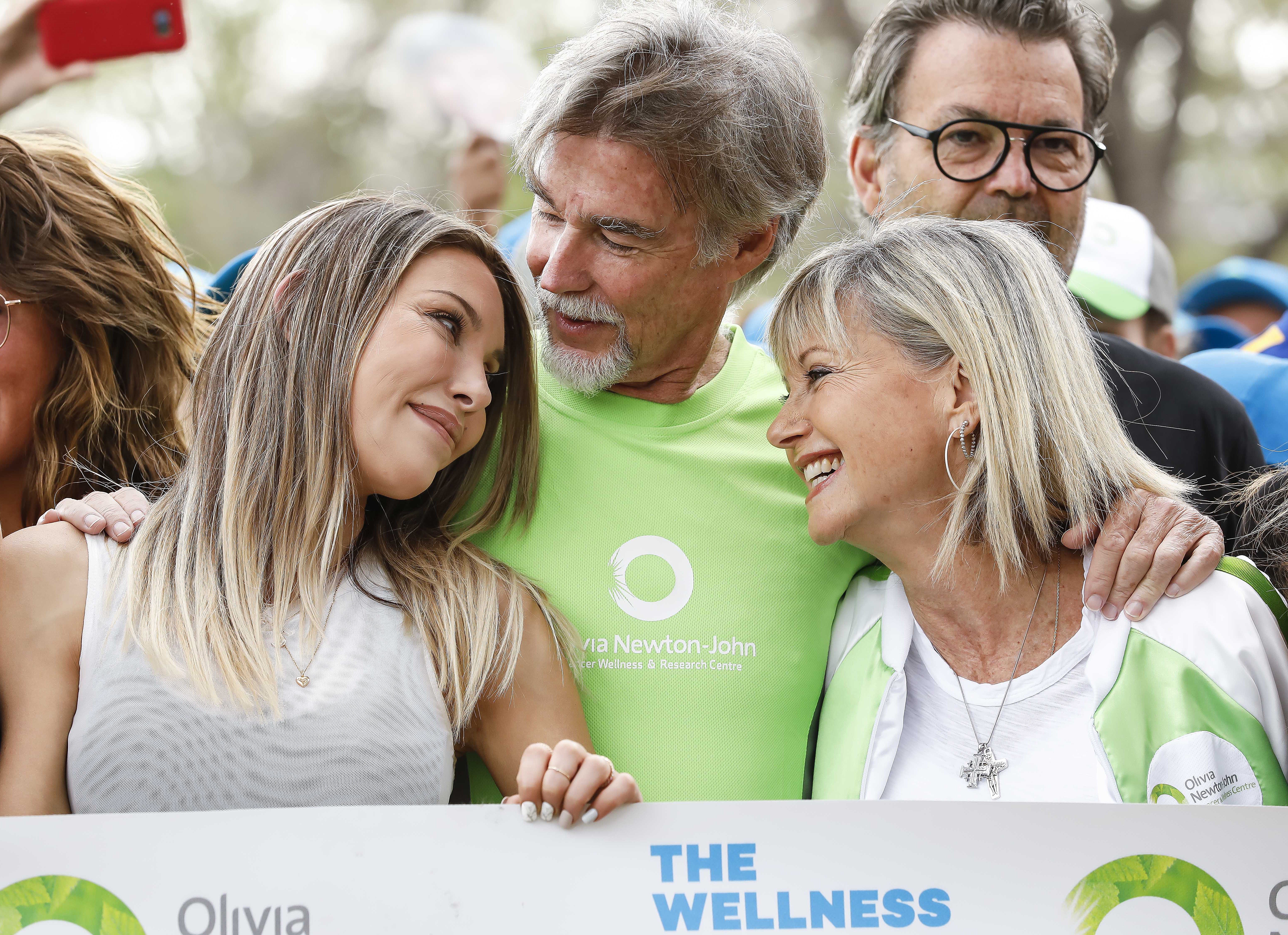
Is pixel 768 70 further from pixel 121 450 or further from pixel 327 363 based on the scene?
pixel 121 450

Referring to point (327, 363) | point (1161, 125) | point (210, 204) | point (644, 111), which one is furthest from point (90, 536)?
point (210, 204)

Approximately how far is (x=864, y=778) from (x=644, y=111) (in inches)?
57.9

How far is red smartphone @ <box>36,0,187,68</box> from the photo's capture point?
113 inches

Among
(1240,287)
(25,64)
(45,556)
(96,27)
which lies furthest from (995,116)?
(1240,287)

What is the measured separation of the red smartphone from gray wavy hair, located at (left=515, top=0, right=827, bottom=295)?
0.96 meters

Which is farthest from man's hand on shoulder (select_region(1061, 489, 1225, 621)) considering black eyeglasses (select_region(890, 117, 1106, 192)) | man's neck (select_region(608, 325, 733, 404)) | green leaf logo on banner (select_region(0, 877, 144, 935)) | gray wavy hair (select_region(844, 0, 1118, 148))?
green leaf logo on banner (select_region(0, 877, 144, 935))

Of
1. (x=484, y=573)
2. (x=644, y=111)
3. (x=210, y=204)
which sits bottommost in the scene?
(x=210, y=204)

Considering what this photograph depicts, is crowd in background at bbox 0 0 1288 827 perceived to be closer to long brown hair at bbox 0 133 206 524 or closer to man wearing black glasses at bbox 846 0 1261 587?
long brown hair at bbox 0 133 206 524

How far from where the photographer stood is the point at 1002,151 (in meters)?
3.36

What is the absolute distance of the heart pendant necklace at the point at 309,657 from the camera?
2.21 meters

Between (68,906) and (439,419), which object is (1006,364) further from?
(68,906)

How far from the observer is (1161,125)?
12656 mm

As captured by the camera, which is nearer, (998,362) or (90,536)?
(90,536)

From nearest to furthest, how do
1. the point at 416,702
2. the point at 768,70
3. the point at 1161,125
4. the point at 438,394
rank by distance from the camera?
the point at 416,702, the point at 438,394, the point at 768,70, the point at 1161,125
